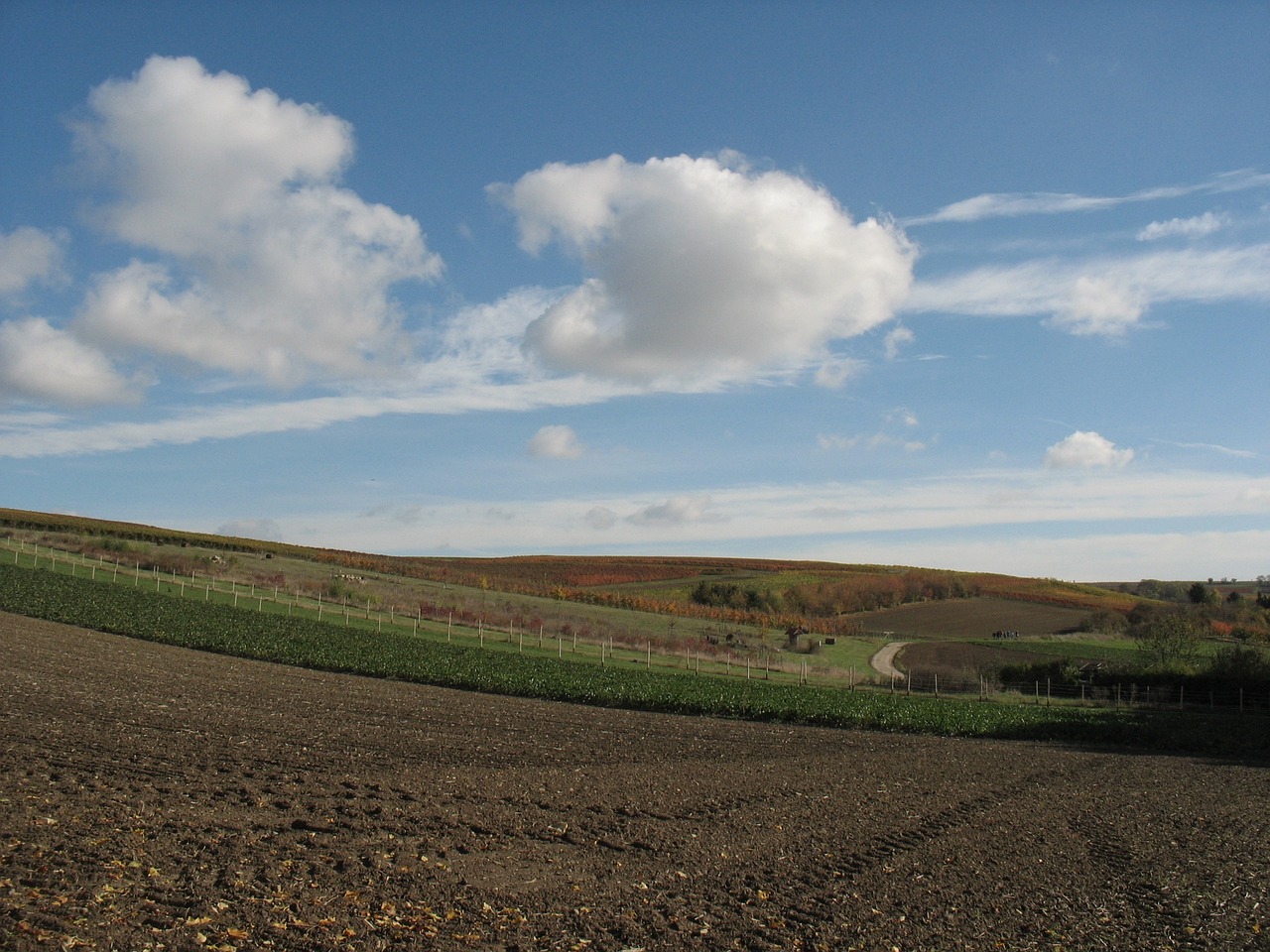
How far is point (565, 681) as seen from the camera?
35844 mm

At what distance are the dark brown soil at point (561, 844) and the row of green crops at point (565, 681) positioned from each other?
425 inches

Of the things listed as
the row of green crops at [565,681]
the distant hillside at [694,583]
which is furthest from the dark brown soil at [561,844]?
the distant hillside at [694,583]

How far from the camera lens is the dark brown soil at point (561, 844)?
25.2 feet

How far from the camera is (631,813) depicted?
12297 millimetres

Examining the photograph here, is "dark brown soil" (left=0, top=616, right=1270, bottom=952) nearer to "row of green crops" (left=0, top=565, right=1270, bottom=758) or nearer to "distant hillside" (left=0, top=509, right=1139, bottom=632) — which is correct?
"row of green crops" (left=0, top=565, right=1270, bottom=758)

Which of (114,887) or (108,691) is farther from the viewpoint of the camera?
(108,691)

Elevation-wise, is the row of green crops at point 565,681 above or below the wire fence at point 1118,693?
above

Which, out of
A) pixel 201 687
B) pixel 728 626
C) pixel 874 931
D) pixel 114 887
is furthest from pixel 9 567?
pixel 874 931

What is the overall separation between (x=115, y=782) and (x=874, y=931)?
907 centimetres

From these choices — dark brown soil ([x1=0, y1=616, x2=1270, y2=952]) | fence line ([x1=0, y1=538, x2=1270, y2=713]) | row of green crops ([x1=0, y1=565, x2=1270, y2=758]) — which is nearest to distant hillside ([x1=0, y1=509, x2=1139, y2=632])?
fence line ([x1=0, y1=538, x2=1270, y2=713])

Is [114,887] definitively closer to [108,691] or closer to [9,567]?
[108,691]

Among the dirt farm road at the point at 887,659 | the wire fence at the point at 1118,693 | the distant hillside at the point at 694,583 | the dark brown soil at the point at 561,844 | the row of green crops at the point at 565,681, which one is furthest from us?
the distant hillside at the point at 694,583

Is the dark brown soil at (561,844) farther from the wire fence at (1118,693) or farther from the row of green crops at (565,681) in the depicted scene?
the wire fence at (1118,693)

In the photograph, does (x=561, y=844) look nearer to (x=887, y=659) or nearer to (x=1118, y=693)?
(x=1118, y=693)
